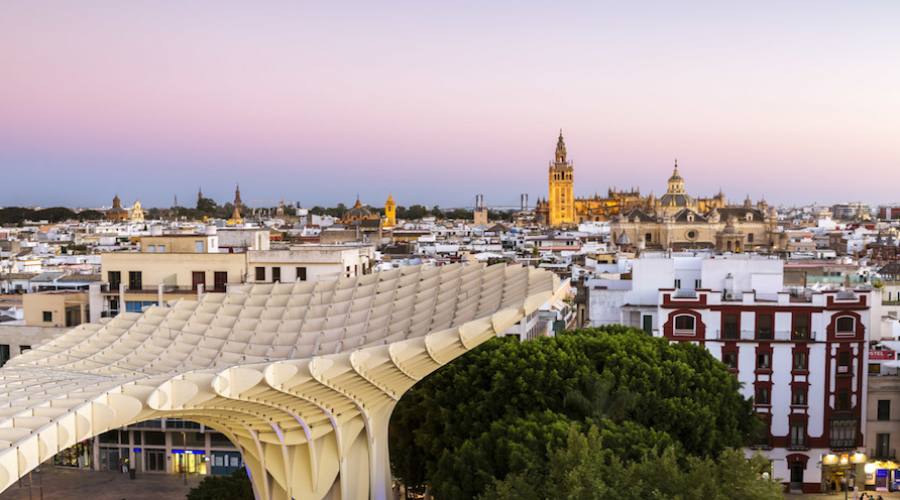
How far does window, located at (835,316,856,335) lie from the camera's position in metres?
41.1

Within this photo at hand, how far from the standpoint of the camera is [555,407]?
31.0 metres

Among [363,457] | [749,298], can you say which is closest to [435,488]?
[363,457]

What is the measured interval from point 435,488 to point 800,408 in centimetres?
1918

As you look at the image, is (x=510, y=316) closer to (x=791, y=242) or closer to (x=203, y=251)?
(x=203, y=251)

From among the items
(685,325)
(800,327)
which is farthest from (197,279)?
(800,327)

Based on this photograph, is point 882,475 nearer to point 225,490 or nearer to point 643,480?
point 643,480

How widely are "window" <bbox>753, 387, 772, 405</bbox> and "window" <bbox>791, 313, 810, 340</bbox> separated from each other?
2.46 meters

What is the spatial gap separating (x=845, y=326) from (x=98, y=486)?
1320 inches

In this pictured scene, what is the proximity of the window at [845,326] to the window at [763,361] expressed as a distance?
115 inches

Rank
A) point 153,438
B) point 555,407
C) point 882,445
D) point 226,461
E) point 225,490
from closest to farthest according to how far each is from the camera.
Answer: point 555,407 → point 225,490 → point 882,445 → point 226,461 → point 153,438

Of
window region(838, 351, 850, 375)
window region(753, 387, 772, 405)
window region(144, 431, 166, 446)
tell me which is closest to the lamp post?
window region(838, 351, 850, 375)

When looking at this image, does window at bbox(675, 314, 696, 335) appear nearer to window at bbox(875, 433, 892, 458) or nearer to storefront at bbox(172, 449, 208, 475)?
window at bbox(875, 433, 892, 458)

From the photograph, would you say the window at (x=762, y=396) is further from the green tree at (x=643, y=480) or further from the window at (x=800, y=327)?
the green tree at (x=643, y=480)

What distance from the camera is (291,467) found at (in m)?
29.4
